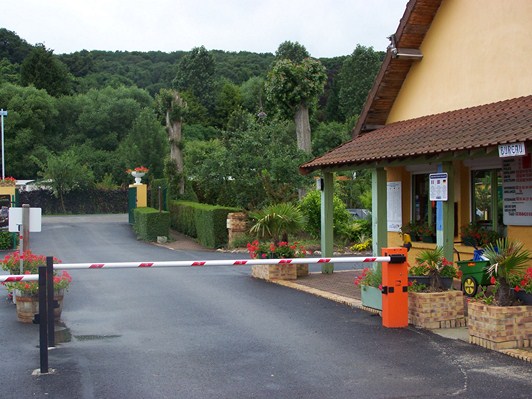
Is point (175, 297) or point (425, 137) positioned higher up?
point (425, 137)

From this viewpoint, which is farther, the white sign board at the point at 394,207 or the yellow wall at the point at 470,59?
the white sign board at the point at 394,207

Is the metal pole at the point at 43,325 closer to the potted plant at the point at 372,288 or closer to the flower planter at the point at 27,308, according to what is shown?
the flower planter at the point at 27,308

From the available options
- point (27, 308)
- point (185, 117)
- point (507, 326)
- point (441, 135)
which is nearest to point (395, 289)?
point (507, 326)

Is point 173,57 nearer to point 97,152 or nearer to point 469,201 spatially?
point 97,152

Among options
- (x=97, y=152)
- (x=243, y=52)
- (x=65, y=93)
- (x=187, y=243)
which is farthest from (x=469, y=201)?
(x=243, y=52)

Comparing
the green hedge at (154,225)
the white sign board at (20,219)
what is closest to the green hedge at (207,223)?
the green hedge at (154,225)

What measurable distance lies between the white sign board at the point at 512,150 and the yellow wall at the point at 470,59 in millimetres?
2728

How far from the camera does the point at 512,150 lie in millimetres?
10398

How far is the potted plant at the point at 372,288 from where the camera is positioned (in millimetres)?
11547

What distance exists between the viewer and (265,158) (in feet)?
97.3

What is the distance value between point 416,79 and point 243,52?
97987 mm

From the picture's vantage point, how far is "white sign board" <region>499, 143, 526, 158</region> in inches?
403

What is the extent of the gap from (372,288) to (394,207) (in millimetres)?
5944

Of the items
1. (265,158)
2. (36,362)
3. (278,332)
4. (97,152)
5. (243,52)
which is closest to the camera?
(36,362)
